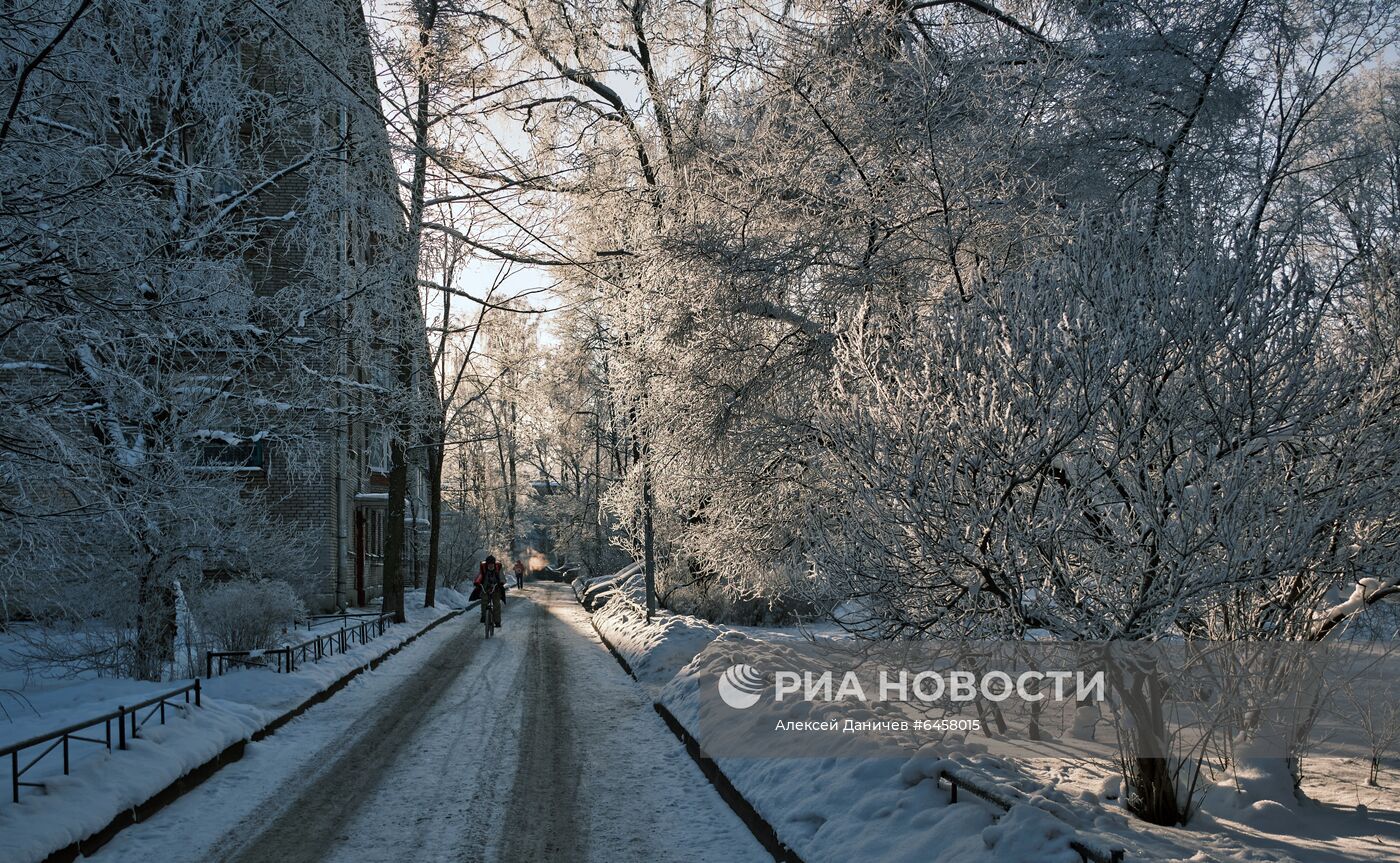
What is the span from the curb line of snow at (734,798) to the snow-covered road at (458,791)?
0.10m

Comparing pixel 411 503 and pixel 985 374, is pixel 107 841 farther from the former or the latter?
pixel 411 503

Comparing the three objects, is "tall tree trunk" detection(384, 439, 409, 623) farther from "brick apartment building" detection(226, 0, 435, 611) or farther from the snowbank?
the snowbank

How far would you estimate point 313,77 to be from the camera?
13.5 metres

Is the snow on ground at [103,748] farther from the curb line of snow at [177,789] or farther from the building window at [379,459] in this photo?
the building window at [379,459]

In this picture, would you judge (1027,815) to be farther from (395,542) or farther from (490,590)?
(395,542)

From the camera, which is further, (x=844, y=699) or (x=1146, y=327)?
(x=844, y=699)

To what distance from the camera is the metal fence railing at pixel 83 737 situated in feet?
23.3

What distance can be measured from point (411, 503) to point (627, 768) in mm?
32395

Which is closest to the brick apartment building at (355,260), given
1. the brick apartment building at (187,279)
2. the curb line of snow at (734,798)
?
the brick apartment building at (187,279)

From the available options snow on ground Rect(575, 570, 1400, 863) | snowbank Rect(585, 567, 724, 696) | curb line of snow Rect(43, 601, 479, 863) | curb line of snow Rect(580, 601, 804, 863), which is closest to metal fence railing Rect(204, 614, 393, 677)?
curb line of snow Rect(43, 601, 479, 863)

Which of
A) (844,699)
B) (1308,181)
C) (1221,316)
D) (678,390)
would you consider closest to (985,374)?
(1221,316)

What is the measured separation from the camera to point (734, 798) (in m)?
8.36

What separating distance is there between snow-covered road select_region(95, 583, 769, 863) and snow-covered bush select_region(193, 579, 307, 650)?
1.99 metres

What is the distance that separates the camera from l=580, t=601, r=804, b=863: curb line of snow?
273 inches
